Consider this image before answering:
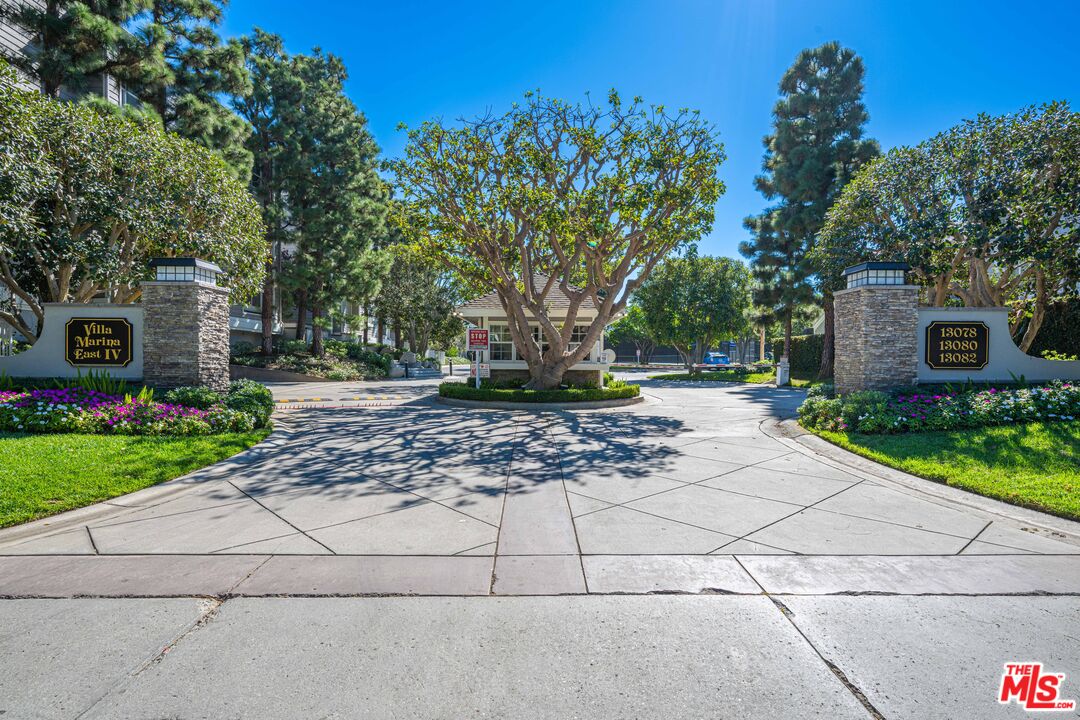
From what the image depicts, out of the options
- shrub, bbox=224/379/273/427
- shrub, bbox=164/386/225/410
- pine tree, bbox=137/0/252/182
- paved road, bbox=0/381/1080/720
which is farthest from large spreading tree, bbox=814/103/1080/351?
pine tree, bbox=137/0/252/182

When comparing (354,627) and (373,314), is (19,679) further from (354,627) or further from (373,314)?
(373,314)

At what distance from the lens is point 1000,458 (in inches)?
261

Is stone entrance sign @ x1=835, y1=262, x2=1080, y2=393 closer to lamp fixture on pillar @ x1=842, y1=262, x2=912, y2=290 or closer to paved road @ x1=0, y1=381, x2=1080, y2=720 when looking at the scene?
lamp fixture on pillar @ x1=842, y1=262, x2=912, y2=290

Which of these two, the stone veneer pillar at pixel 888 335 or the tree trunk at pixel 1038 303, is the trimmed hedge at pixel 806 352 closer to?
A: the tree trunk at pixel 1038 303

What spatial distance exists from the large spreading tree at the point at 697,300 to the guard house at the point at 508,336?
1151 cm

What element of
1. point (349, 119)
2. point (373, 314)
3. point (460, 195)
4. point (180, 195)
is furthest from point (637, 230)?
point (373, 314)

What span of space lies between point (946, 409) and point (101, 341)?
16956 mm

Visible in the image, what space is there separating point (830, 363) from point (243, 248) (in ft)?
87.3

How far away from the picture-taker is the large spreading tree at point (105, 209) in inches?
422

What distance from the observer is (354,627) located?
3014mm

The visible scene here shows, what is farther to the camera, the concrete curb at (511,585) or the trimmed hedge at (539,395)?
the trimmed hedge at (539,395)

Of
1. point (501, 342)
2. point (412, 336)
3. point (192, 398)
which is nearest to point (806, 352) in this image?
point (501, 342)

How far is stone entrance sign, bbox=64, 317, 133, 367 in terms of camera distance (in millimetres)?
10016

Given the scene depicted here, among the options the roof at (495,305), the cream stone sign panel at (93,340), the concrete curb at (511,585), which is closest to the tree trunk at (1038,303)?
the concrete curb at (511,585)
